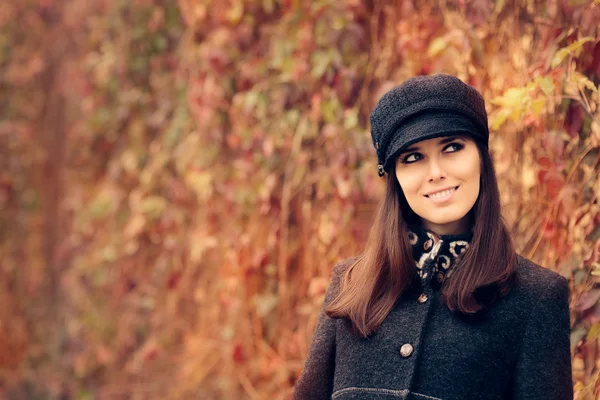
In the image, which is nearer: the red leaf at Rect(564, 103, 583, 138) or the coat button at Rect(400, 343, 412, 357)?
the coat button at Rect(400, 343, 412, 357)

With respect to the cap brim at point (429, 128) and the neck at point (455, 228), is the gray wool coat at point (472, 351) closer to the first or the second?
the neck at point (455, 228)

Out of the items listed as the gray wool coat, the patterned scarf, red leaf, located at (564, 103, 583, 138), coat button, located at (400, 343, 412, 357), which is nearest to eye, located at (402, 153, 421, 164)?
the patterned scarf

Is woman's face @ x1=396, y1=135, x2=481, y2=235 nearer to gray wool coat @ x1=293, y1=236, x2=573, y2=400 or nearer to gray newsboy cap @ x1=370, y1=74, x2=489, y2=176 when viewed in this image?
gray newsboy cap @ x1=370, y1=74, x2=489, y2=176

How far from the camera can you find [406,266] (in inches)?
67.2

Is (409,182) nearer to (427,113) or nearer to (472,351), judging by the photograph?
(427,113)

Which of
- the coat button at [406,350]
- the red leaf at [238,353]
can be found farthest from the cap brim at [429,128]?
the red leaf at [238,353]

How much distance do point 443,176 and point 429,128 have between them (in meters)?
0.12

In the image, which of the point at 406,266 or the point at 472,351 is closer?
the point at 472,351

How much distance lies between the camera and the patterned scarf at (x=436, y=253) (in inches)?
65.6

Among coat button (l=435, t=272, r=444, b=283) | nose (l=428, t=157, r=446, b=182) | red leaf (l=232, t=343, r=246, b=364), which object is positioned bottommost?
A: red leaf (l=232, t=343, r=246, b=364)

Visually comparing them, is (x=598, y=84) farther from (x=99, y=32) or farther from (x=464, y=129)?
(x=99, y=32)

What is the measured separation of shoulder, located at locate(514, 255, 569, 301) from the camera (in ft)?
5.17

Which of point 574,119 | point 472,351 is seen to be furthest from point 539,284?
point 574,119

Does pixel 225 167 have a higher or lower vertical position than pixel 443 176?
higher
